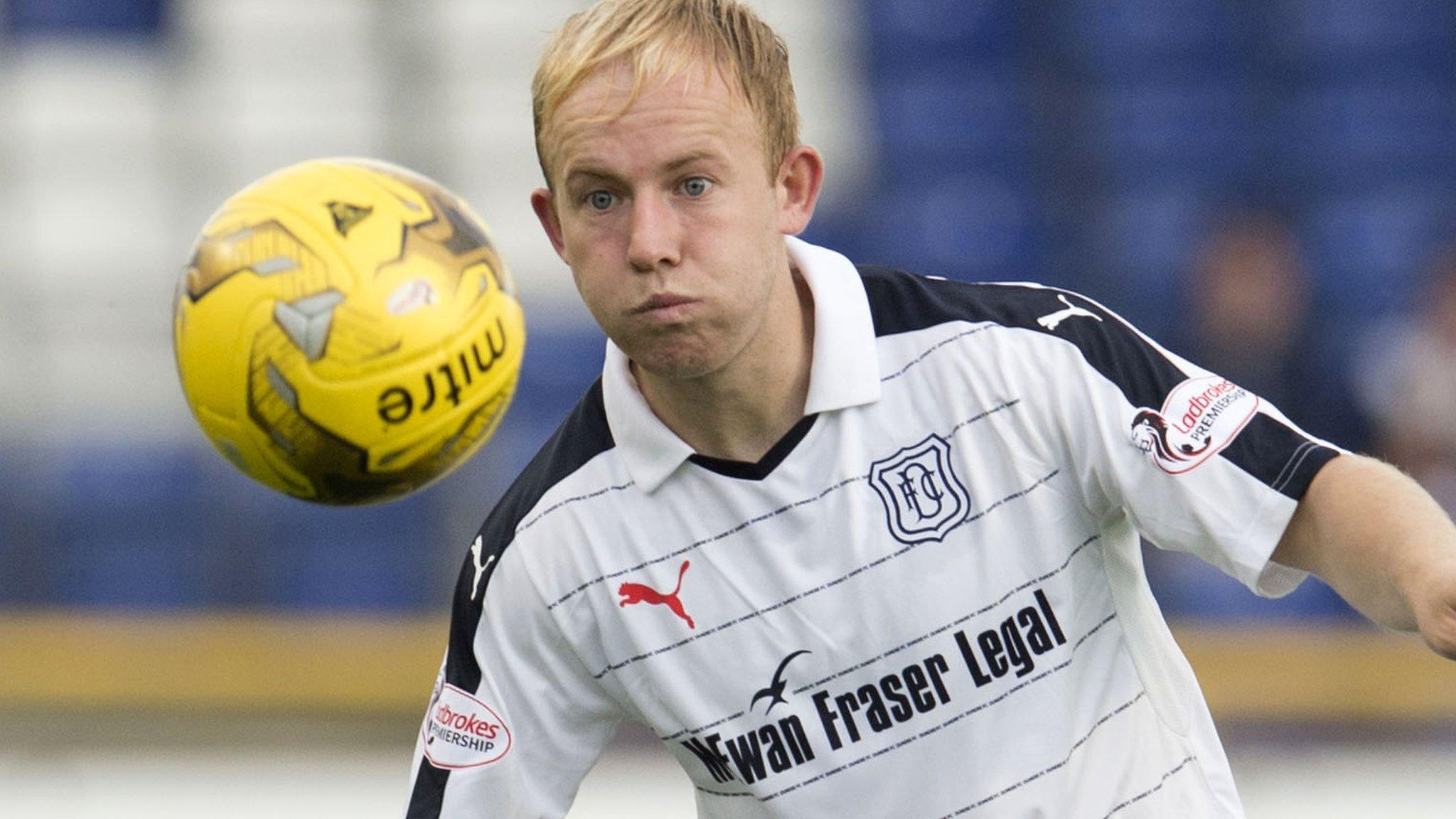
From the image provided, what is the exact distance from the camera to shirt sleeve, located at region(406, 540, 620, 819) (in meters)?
2.75

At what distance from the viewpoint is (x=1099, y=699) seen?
8.80ft

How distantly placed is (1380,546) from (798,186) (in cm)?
97

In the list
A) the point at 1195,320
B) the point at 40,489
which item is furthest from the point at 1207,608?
the point at 40,489

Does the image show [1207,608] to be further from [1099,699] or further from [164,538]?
[1099,699]

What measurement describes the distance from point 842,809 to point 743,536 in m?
0.41

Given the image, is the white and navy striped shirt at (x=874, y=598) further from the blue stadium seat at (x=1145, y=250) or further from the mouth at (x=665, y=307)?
the blue stadium seat at (x=1145, y=250)

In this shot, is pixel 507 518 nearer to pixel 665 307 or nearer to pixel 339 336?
pixel 339 336

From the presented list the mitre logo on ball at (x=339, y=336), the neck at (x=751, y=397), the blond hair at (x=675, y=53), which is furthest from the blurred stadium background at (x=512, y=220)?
the blond hair at (x=675, y=53)

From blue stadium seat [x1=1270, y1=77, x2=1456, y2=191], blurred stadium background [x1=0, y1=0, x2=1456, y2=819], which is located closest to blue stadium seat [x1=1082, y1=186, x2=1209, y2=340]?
blurred stadium background [x1=0, y1=0, x2=1456, y2=819]

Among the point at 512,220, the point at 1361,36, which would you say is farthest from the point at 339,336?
the point at 1361,36

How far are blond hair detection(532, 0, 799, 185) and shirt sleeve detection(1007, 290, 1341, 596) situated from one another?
48cm

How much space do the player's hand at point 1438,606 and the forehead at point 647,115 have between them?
1.03 metres

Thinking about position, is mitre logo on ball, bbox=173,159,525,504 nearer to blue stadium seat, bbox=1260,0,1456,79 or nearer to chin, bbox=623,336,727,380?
chin, bbox=623,336,727,380

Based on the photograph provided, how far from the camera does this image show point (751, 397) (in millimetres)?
2697
